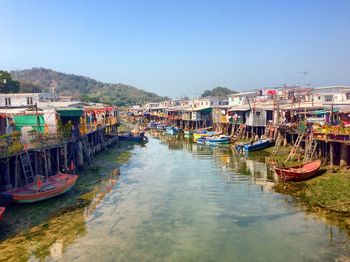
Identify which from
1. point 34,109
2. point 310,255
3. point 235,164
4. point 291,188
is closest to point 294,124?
point 235,164

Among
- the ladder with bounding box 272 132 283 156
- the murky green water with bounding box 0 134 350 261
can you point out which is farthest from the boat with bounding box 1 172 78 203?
the ladder with bounding box 272 132 283 156

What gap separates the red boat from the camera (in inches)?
1076

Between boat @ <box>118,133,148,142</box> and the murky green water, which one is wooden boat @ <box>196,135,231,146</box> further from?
the murky green water

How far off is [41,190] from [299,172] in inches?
801

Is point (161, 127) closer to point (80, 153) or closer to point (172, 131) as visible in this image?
point (172, 131)

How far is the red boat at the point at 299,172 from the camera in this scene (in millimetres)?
27328

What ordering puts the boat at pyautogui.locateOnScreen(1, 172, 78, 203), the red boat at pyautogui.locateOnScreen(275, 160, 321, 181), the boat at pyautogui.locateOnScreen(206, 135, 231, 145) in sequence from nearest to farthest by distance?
the boat at pyautogui.locateOnScreen(1, 172, 78, 203)
the red boat at pyautogui.locateOnScreen(275, 160, 321, 181)
the boat at pyautogui.locateOnScreen(206, 135, 231, 145)

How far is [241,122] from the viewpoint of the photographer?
2138 inches

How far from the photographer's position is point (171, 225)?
68.2 feet

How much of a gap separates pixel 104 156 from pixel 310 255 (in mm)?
33276

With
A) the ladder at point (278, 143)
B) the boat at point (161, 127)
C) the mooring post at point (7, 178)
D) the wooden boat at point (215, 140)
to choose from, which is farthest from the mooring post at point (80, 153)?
the boat at point (161, 127)

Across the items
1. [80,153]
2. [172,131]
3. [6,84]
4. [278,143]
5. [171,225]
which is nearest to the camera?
[171,225]

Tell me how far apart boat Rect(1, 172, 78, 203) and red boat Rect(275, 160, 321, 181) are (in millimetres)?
17663

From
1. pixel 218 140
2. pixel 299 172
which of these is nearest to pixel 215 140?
pixel 218 140
